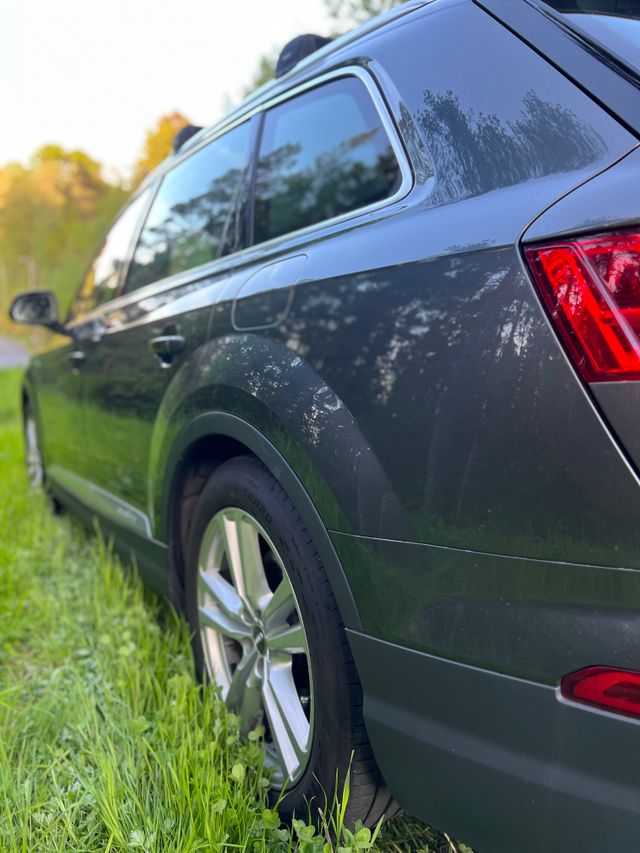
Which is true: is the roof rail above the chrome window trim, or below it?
above

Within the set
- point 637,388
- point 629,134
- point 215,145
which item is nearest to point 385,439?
→ point 637,388

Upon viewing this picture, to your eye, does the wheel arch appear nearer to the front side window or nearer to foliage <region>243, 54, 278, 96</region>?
the front side window

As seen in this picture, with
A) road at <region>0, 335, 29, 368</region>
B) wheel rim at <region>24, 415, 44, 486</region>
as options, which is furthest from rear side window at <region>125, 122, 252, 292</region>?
road at <region>0, 335, 29, 368</region>

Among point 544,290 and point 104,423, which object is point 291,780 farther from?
point 104,423

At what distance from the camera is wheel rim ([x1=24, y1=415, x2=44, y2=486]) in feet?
16.5

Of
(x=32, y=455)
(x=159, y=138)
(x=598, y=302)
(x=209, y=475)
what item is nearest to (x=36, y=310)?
(x=32, y=455)

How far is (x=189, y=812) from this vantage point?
1.55m

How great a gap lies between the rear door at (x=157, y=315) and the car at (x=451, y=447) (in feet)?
0.82

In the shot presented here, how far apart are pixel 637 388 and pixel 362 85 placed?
1136 millimetres

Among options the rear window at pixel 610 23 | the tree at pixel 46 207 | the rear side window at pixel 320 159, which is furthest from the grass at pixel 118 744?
the tree at pixel 46 207

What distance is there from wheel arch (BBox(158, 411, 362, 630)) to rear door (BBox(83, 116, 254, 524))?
22 centimetres

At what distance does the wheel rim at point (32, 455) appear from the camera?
198 inches

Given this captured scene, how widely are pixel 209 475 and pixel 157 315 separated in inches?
26.2

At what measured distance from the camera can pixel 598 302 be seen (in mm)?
1100
